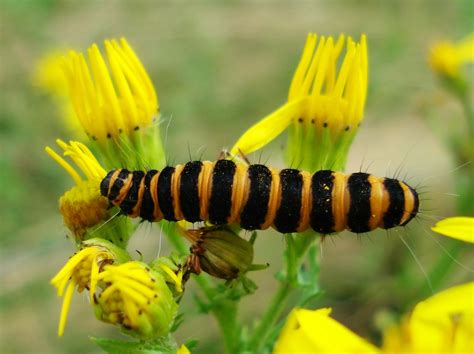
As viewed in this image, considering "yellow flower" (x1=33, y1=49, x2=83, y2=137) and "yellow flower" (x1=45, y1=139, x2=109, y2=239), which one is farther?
"yellow flower" (x1=33, y1=49, x2=83, y2=137)

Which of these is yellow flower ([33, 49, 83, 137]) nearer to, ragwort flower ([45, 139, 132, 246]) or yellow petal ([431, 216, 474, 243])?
ragwort flower ([45, 139, 132, 246])

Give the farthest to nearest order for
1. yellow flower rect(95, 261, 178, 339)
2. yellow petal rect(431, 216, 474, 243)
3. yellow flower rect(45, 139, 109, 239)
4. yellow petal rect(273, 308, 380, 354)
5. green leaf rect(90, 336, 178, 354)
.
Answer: yellow flower rect(45, 139, 109, 239), green leaf rect(90, 336, 178, 354), yellow flower rect(95, 261, 178, 339), yellow petal rect(431, 216, 474, 243), yellow petal rect(273, 308, 380, 354)

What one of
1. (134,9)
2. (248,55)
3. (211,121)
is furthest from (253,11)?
(211,121)

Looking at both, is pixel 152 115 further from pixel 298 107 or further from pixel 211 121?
pixel 211 121

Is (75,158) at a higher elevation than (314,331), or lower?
higher

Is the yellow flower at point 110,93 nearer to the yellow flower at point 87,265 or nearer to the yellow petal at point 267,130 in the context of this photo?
the yellow petal at point 267,130

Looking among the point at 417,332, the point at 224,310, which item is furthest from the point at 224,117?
the point at 417,332

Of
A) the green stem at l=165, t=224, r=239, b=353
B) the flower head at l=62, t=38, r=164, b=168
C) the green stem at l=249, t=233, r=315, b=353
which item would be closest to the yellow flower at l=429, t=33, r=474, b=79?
the green stem at l=249, t=233, r=315, b=353
